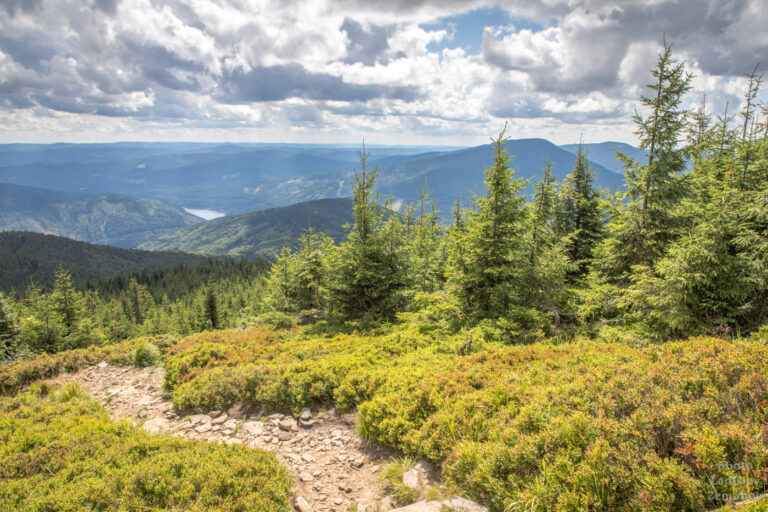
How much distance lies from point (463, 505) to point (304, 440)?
164 inches

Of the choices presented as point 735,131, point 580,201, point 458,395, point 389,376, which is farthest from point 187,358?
point 735,131

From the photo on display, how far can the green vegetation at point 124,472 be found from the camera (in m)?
4.91

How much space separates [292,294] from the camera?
22.9m

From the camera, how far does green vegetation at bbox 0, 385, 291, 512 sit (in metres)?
4.91

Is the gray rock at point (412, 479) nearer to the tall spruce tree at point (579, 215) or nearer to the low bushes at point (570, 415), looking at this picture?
the low bushes at point (570, 415)

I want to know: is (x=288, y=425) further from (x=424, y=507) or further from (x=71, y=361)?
(x=71, y=361)

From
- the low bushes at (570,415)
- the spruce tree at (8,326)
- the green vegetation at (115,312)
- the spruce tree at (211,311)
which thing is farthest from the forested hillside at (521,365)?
the spruce tree at (211,311)

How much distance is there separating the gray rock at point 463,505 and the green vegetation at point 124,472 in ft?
8.40

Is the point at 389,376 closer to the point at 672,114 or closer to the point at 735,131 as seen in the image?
the point at 672,114

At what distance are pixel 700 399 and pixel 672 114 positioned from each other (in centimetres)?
1288

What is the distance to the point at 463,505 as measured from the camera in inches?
176

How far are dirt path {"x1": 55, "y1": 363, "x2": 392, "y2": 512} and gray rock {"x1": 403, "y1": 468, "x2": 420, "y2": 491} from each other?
0.49 m

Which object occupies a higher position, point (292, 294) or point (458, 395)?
point (458, 395)

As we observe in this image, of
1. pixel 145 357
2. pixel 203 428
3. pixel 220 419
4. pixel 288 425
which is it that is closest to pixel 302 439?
pixel 288 425
